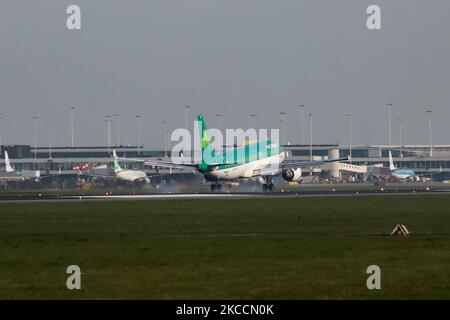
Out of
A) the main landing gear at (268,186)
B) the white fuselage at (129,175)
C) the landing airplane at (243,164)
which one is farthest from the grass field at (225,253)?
the white fuselage at (129,175)

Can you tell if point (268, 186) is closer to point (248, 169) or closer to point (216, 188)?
point (248, 169)

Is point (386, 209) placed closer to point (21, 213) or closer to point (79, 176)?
point (21, 213)

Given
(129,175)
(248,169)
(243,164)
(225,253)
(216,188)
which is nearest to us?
(225,253)

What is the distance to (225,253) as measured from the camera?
144ft

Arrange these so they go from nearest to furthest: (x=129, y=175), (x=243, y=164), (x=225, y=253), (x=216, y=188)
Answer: (x=225, y=253) → (x=216, y=188) → (x=243, y=164) → (x=129, y=175)

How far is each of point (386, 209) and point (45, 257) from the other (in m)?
41.1

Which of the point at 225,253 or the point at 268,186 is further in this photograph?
the point at 268,186

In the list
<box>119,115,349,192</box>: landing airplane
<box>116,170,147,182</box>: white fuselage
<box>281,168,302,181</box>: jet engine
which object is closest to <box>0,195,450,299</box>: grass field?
<box>119,115,349,192</box>: landing airplane

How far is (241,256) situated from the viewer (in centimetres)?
4278

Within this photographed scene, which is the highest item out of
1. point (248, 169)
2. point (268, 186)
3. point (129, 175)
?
point (248, 169)

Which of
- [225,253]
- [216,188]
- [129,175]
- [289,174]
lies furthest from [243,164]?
[225,253]

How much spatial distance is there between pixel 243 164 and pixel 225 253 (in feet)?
288
